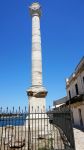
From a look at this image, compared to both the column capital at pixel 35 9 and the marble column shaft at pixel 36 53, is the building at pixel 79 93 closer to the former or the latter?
the marble column shaft at pixel 36 53

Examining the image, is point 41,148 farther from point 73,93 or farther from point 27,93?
point 73,93

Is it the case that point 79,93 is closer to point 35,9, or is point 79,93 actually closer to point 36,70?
point 36,70

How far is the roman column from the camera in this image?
462 inches

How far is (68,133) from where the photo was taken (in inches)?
265

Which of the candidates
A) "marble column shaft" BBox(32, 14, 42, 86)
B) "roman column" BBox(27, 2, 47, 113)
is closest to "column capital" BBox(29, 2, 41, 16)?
"roman column" BBox(27, 2, 47, 113)

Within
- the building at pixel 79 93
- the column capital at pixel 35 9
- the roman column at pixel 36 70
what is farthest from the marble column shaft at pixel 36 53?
the building at pixel 79 93

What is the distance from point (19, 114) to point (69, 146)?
2340mm

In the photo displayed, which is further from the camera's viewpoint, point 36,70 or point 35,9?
point 35,9

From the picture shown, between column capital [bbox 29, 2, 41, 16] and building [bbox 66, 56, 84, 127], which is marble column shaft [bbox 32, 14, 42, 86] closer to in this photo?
column capital [bbox 29, 2, 41, 16]

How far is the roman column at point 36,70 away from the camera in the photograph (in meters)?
11.7

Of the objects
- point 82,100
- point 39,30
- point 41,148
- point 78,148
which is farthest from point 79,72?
point 41,148

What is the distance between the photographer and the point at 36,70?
13289mm

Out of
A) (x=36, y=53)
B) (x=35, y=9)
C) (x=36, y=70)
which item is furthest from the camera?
(x=35, y=9)

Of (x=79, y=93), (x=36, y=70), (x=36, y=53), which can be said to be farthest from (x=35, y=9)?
(x=79, y=93)
